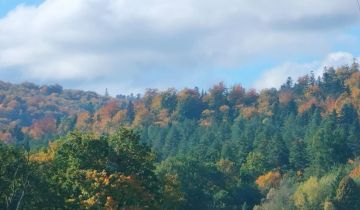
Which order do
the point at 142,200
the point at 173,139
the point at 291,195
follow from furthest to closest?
1. the point at 173,139
2. the point at 291,195
3. the point at 142,200

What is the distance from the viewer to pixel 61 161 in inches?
2110

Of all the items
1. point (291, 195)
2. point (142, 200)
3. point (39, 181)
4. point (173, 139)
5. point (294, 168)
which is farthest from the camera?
point (173, 139)

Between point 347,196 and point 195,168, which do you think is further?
point 195,168

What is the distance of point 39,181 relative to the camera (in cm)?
4834

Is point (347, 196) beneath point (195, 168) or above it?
beneath

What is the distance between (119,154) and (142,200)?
11.0 ft

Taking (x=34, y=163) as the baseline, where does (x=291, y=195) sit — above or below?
below

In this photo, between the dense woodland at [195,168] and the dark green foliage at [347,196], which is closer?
the dense woodland at [195,168]

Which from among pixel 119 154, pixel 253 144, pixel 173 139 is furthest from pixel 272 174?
pixel 119 154

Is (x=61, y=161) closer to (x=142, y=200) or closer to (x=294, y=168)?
(x=142, y=200)

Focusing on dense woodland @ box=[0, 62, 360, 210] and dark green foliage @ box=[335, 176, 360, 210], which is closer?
dense woodland @ box=[0, 62, 360, 210]

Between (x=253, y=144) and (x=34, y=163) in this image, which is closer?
(x=34, y=163)

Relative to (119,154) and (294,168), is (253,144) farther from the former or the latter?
(119,154)

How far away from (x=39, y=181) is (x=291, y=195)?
176 ft
